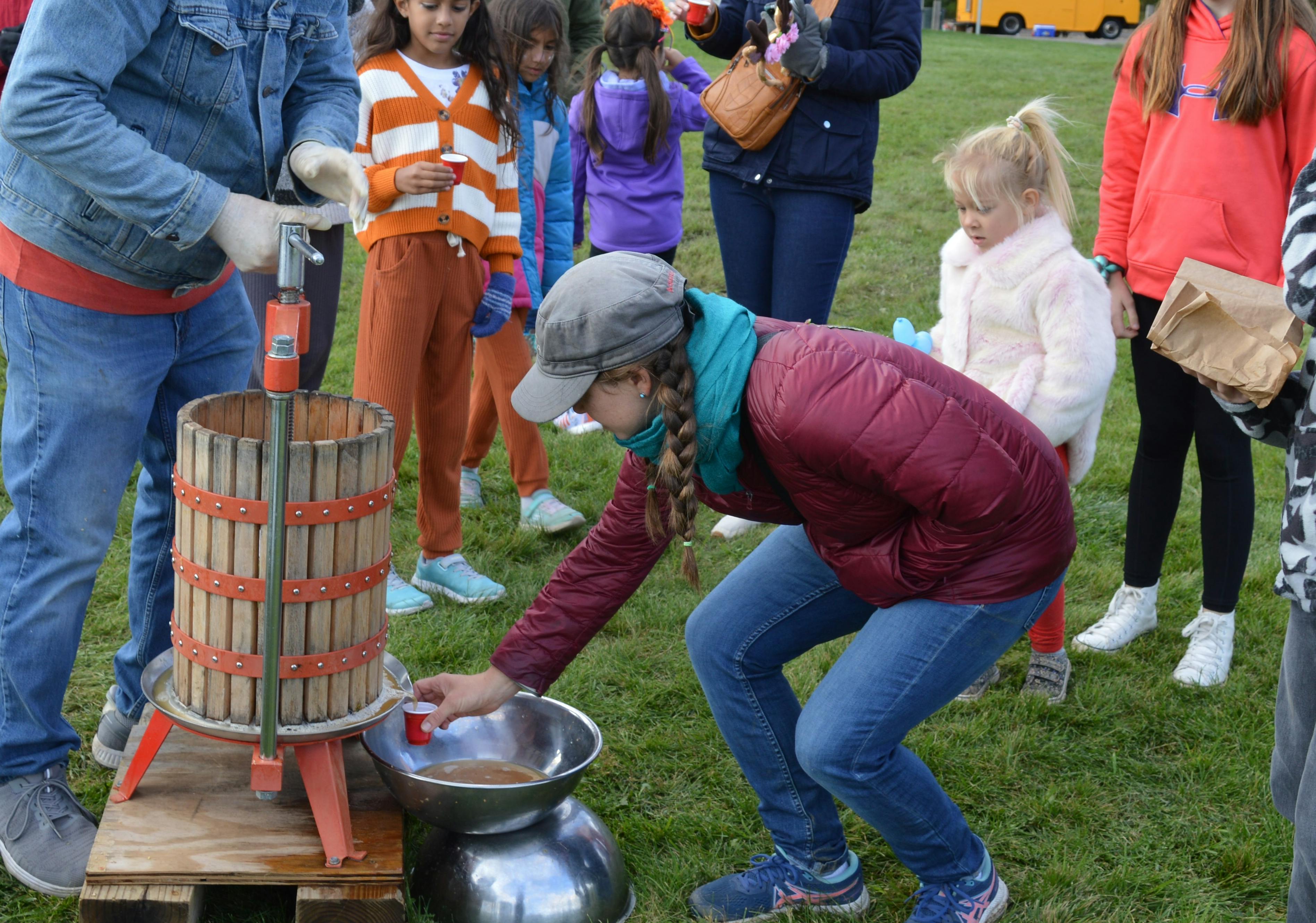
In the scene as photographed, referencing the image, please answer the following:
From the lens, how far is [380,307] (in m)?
3.93

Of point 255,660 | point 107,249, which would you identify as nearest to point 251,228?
point 107,249

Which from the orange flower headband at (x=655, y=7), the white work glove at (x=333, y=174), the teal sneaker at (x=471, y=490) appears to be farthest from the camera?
Result: the orange flower headband at (x=655, y=7)

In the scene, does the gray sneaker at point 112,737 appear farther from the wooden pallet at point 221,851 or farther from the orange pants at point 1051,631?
the orange pants at point 1051,631

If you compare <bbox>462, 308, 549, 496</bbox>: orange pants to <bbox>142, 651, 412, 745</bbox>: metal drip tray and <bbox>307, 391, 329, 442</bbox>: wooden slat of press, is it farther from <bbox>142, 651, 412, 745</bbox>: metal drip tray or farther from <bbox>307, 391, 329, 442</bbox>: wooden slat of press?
<bbox>142, 651, 412, 745</bbox>: metal drip tray

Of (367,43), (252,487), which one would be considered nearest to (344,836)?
(252,487)

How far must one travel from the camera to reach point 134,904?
2.41 m

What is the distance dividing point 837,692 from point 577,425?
3484 mm

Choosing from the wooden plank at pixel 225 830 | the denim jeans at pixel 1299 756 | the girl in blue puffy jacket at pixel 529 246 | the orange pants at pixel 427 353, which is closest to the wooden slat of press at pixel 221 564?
the wooden plank at pixel 225 830

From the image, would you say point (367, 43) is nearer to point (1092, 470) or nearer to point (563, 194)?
point (563, 194)

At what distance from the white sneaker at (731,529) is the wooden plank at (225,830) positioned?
7.33ft

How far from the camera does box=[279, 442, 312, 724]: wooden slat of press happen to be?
232 centimetres

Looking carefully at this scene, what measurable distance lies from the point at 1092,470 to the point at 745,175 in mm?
2247

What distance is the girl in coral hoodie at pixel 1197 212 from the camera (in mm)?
3408

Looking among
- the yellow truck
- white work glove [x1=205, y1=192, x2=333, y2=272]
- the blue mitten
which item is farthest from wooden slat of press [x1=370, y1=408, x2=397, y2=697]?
the yellow truck
